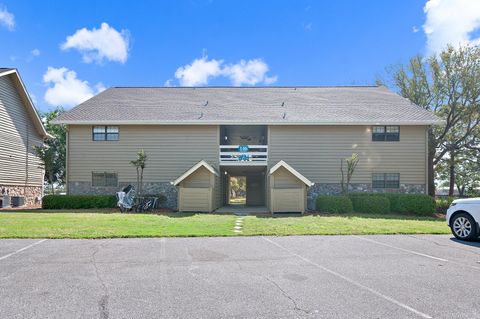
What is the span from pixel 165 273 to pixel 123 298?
1.35m

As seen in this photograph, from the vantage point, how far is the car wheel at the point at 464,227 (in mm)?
9547

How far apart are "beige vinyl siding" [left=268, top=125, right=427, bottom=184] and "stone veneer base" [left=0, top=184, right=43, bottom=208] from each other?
15.2 meters

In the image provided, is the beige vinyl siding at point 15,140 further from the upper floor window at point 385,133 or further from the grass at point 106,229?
the upper floor window at point 385,133

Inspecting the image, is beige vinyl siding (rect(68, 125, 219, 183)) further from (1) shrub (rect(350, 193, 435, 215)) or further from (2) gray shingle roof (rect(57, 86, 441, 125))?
(1) shrub (rect(350, 193, 435, 215))

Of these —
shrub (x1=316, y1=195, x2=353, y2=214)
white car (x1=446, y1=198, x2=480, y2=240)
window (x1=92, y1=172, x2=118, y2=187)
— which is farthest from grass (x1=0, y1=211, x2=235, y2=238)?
window (x1=92, y1=172, x2=118, y2=187)

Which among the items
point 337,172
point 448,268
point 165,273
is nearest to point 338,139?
point 337,172

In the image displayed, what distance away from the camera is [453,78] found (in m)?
25.9

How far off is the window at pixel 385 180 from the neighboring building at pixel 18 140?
801 inches

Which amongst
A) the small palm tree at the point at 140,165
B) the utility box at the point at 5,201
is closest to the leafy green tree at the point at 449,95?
the small palm tree at the point at 140,165

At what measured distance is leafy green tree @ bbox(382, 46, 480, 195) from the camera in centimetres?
2523

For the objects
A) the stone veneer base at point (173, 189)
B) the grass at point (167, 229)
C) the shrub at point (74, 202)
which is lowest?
the grass at point (167, 229)

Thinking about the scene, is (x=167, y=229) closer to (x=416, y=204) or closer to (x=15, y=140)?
(x=416, y=204)

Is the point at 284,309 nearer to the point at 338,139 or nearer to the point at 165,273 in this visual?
the point at 165,273

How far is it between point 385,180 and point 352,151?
2.45 m
